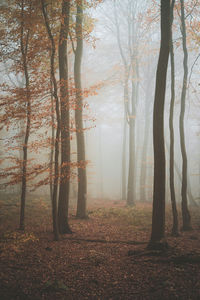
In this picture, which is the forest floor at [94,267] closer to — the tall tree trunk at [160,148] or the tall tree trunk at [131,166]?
the tall tree trunk at [160,148]

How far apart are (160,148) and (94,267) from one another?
12.0 feet

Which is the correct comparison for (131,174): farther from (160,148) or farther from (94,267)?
(94,267)

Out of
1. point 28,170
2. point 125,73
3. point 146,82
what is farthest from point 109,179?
point 28,170

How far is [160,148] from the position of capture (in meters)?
5.65

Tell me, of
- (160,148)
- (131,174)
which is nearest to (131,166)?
(131,174)

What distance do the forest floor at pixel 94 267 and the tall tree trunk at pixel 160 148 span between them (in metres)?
0.62

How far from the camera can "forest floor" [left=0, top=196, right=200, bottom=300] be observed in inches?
150

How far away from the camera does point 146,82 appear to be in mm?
18094

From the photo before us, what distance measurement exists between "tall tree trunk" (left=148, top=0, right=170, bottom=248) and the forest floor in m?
0.62

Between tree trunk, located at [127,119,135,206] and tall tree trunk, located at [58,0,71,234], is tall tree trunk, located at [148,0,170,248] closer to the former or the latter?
tall tree trunk, located at [58,0,71,234]

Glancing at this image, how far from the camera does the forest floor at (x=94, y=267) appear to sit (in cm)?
380

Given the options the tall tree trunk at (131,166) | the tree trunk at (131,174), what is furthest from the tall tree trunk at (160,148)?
the tree trunk at (131,174)

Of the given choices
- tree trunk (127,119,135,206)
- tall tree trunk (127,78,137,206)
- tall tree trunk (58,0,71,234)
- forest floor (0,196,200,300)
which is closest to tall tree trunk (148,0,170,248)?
forest floor (0,196,200,300)

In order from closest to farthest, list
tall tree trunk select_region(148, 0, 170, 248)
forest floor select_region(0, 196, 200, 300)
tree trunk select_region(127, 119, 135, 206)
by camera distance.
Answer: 1. forest floor select_region(0, 196, 200, 300)
2. tall tree trunk select_region(148, 0, 170, 248)
3. tree trunk select_region(127, 119, 135, 206)
